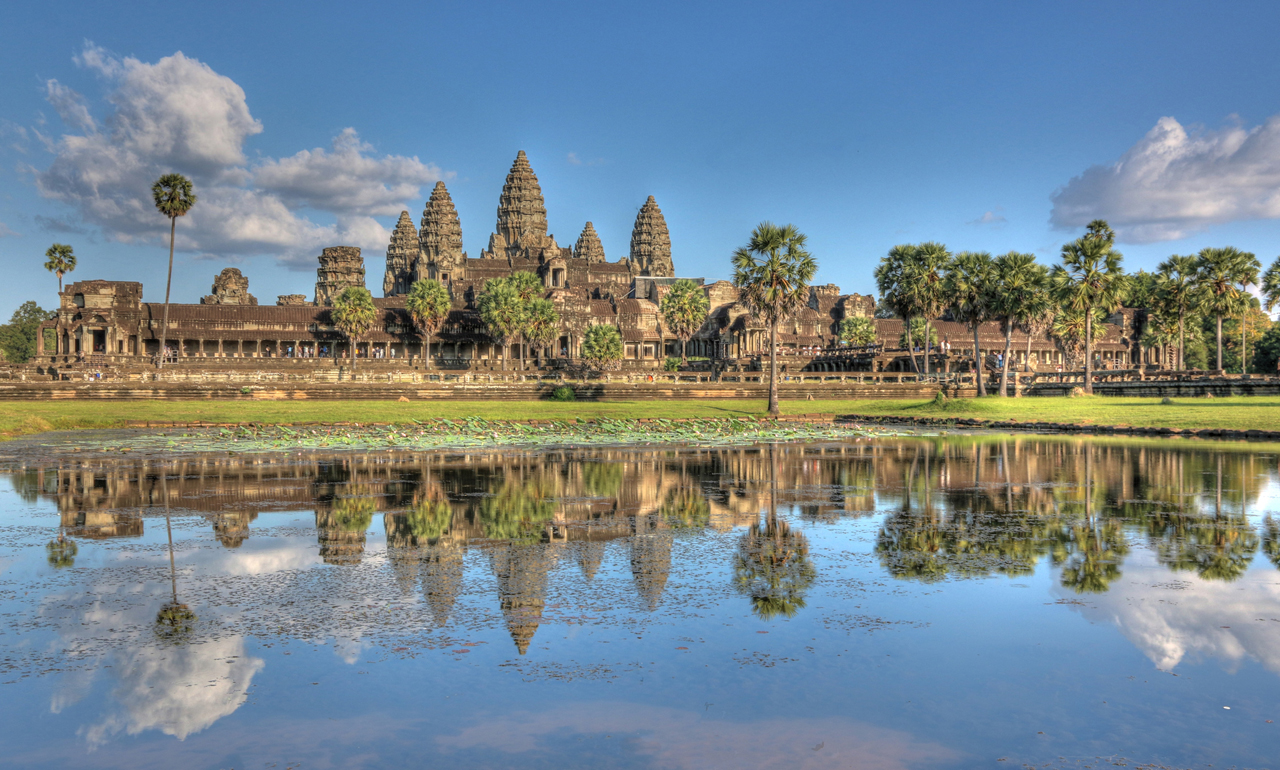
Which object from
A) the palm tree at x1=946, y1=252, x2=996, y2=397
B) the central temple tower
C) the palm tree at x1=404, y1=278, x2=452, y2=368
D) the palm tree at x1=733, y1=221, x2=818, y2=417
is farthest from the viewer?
the central temple tower

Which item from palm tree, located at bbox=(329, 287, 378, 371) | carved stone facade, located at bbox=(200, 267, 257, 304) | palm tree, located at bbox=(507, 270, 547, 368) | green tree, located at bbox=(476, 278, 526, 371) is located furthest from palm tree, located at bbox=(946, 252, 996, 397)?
carved stone facade, located at bbox=(200, 267, 257, 304)

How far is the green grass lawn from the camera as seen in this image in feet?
110

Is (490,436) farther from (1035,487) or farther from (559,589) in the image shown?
(559,589)

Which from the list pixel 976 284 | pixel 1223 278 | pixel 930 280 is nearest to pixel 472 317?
pixel 930 280

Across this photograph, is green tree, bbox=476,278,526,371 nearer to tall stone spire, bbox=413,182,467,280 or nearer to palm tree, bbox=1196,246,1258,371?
tall stone spire, bbox=413,182,467,280

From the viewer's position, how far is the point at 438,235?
139625 millimetres

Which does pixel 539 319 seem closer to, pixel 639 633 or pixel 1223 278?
pixel 1223 278

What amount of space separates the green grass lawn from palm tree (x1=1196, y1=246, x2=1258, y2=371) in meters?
35.0

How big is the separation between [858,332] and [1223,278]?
4053 centimetres

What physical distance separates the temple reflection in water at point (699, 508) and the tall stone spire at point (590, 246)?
14041 cm

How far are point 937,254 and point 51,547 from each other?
225 feet

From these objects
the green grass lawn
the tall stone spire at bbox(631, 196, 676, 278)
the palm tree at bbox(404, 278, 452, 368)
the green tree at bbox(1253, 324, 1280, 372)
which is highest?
the tall stone spire at bbox(631, 196, 676, 278)

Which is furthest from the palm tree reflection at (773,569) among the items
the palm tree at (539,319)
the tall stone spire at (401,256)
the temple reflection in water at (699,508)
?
the tall stone spire at (401,256)

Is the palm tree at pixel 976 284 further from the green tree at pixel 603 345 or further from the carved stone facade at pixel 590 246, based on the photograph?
the carved stone facade at pixel 590 246
